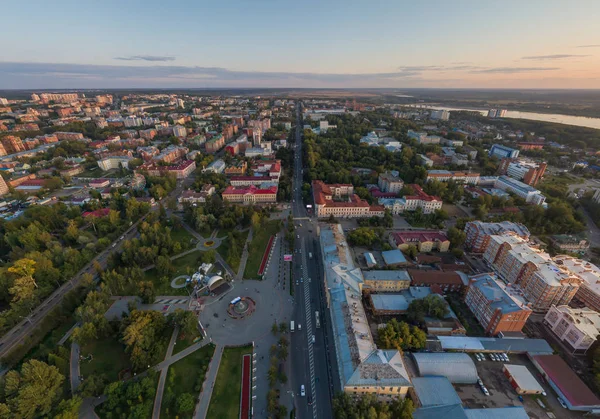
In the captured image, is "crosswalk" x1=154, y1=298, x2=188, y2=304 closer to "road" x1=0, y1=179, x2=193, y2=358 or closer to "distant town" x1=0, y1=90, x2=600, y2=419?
"distant town" x1=0, y1=90, x2=600, y2=419

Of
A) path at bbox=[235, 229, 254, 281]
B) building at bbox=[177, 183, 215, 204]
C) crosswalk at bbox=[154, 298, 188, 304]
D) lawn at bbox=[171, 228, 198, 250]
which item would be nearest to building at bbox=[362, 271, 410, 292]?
path at bbox=[235, 229, 254, 281]

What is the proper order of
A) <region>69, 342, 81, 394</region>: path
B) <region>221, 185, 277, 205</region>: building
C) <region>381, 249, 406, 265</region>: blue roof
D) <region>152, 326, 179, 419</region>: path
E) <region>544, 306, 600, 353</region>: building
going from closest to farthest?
1. <region>152, 326, 179, 419</region>: path
2. <region>69, 342, 81, 394</region>: path
3. <region>544, 306, 600, 353</region>: building
4. <region>381, 249, 406, 265</region>: blue roof
5. <region>221, 185, 277, 205</region>: building

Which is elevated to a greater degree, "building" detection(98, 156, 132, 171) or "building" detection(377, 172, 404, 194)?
"building" detection(377, 172, 404, 194)

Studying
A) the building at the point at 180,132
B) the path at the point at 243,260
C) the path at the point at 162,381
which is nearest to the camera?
the path at the point at 162,381

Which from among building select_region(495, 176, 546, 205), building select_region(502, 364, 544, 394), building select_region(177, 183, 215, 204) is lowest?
building select_region(502, 364, 544, 394)

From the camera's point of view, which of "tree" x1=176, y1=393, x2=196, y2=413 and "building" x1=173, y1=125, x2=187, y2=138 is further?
"building" x1=173, y1=125, x2=187, y2=138

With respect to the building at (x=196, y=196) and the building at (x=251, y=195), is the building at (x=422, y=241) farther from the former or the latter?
the building at (x=196, y=196)

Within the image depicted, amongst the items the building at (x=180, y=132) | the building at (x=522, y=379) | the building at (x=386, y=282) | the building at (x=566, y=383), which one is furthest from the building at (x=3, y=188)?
the building at (x=566, y=383)
